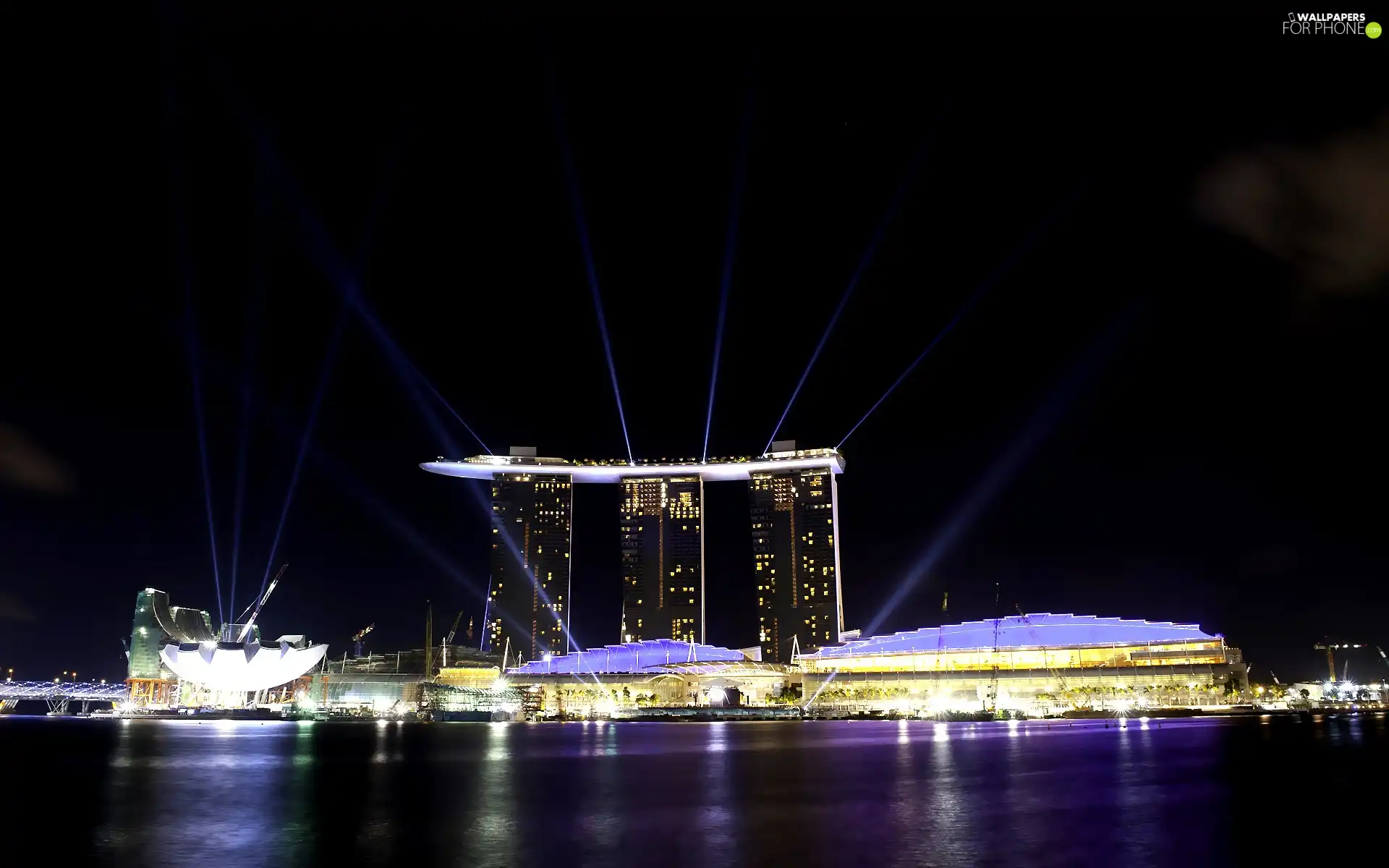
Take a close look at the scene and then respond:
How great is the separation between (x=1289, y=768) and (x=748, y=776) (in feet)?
82.4

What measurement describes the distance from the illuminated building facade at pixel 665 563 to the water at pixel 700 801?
12203 centimetres

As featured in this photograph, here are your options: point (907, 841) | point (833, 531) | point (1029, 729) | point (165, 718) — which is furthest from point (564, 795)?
point (833, 531)

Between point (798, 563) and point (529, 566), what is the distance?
5281cm

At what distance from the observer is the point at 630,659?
518 feet

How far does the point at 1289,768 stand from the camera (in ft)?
149

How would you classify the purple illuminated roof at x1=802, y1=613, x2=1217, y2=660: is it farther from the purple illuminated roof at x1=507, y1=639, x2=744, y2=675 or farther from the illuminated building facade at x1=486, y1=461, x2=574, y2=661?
the illuminated building facade at x1=486, y1=461, x2=574, y2=661

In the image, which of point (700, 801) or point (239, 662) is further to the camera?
point (239, 662)

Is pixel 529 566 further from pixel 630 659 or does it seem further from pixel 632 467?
pixel 630 659

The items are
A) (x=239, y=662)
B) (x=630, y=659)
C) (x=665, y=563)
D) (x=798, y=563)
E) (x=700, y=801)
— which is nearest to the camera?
(x=700, y=801)

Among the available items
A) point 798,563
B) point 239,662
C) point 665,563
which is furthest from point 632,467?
point 239,662

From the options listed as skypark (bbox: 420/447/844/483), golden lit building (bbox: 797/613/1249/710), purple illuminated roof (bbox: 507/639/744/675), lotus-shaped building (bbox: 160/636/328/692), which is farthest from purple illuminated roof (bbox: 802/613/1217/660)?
lotus-shaped building (bbox: 160/636/328/692)

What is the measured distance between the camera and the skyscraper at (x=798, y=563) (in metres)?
181

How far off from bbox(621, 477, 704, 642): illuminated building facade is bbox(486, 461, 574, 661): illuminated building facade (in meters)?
13.6

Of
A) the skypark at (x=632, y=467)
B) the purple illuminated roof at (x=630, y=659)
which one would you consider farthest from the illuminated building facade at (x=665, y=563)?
the purple illuminated roof at (x=630, y=659)
